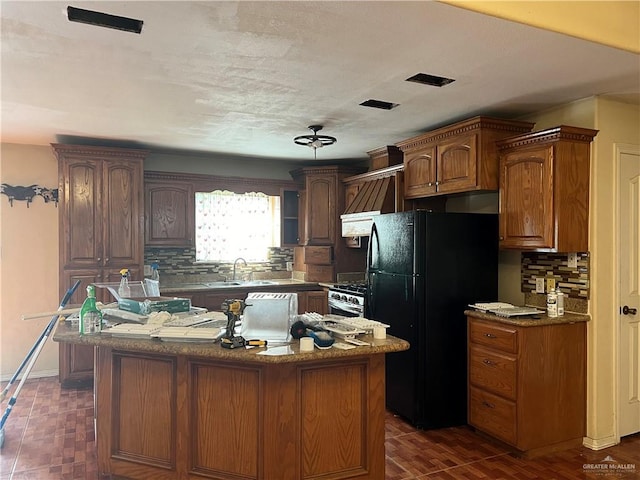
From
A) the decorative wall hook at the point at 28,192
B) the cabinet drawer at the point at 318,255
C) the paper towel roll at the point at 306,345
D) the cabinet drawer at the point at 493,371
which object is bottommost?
the cabinet drawer at the point at 493,371

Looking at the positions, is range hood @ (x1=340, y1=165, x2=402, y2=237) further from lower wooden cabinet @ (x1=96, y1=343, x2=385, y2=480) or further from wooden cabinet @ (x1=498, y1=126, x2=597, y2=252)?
lower wooden cabinet @ (x1=96, y1=343, x2=385, y2=480)

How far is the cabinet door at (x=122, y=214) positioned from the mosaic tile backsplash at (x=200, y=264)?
0.54 metres

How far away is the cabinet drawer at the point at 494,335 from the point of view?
3068 millimetres

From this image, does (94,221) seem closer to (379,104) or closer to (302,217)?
(302,217)

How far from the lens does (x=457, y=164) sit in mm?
3615

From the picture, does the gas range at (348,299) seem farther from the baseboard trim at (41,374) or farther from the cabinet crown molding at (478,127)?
the baseboard trim at (41,374)

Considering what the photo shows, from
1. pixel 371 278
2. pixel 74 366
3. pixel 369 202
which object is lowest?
pixel 74 366

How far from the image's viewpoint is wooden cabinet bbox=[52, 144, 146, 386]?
14.7 feet

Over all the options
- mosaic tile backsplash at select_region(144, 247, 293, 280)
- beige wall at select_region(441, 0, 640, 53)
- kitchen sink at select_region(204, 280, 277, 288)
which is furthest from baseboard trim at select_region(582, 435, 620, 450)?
mosaic tile backsplash at select_region(144, 247, 293, 280)

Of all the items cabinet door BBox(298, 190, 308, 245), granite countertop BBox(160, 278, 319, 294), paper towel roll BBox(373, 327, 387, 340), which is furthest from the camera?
cabinet door BBox(298, 190, 308, 245)

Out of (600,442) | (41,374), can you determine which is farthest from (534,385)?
(41,374)

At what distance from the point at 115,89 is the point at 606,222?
3516 millimetres

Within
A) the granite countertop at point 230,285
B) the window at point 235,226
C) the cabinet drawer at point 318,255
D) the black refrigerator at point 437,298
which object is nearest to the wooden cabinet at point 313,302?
the granite countertop at point 230,285

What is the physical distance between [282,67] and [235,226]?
3270 millimetres
